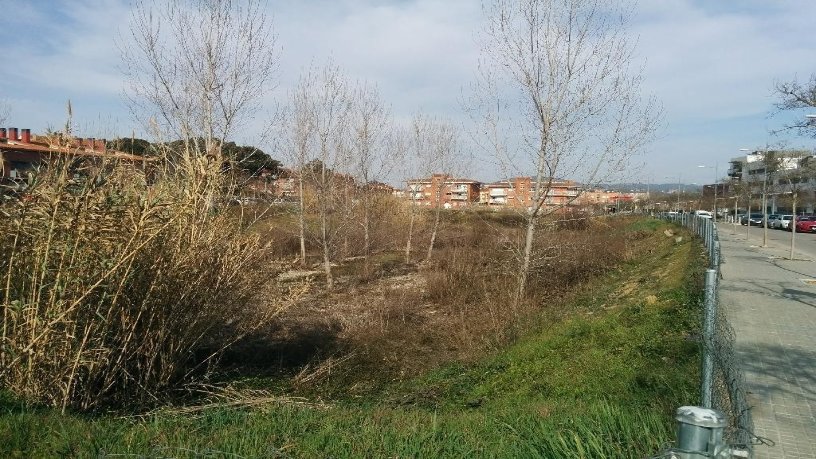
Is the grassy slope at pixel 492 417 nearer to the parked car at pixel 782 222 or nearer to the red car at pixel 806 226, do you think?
the red car at pixel 806 226

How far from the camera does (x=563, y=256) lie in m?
18.1

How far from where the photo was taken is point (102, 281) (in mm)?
6578

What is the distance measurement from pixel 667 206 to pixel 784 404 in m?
67.0

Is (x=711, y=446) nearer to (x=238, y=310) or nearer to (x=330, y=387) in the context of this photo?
(x=238, y=310)

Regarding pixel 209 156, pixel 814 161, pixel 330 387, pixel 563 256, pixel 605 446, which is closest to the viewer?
pixel 605 446

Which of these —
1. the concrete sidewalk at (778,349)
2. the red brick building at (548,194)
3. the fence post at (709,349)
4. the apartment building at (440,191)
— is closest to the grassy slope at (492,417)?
the fence post at (709,349)

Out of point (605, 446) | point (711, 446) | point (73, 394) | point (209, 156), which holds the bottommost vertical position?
point (73, 394)

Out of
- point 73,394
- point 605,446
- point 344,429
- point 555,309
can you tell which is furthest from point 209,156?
point 555,309

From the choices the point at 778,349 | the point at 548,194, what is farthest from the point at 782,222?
the point at 778,349

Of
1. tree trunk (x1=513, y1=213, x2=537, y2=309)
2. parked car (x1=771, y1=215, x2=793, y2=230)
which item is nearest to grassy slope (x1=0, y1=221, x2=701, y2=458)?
tree trunk (x1=513, y1=213, x2=537, y2=309)

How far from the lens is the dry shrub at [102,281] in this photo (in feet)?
21.0

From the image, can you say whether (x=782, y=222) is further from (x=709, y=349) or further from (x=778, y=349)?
(x=709, y=349)

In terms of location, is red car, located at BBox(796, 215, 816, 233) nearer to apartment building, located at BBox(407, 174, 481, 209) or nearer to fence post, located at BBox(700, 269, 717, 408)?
apartment building, located at BBox(407, 174, 481, 209)

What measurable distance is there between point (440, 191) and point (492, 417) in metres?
23.9
